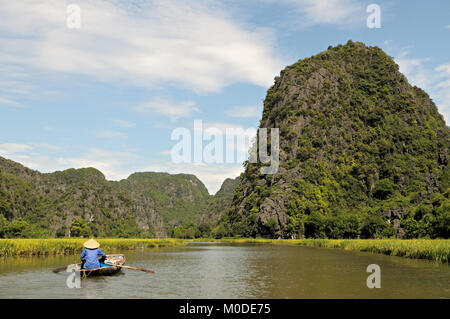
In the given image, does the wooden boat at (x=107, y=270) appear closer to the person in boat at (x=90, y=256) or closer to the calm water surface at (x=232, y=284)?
the person in boat at (x=90, y=256)

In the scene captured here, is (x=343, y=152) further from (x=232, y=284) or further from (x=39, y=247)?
(x=232, y=284)

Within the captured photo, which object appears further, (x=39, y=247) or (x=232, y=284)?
(x=39, y=247)

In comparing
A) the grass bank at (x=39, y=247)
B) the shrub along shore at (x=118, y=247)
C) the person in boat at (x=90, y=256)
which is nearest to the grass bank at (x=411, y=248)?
the shrub along shore at (x=118, y=247)

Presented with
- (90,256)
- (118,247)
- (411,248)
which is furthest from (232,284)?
(118,247)

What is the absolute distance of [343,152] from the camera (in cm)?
15775

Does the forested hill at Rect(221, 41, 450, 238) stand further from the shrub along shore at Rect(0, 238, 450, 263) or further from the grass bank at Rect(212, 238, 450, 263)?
the shrub along shore at Rect(0, 238, 450, 263)

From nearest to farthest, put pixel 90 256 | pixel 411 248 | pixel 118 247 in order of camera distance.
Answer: pixel 90 256 → pixel 411 248 → pixel 118 247

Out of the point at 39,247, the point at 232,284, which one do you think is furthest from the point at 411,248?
the point at 39,247

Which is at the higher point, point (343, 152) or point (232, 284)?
point (343, 152)

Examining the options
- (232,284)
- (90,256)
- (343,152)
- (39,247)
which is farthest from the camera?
(343,152)

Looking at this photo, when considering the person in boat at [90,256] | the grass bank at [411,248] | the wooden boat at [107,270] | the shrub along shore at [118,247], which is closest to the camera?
the wooden boat at [107,270]

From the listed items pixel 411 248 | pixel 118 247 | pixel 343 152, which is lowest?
pixel 118 247

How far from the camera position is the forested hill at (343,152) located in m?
130
